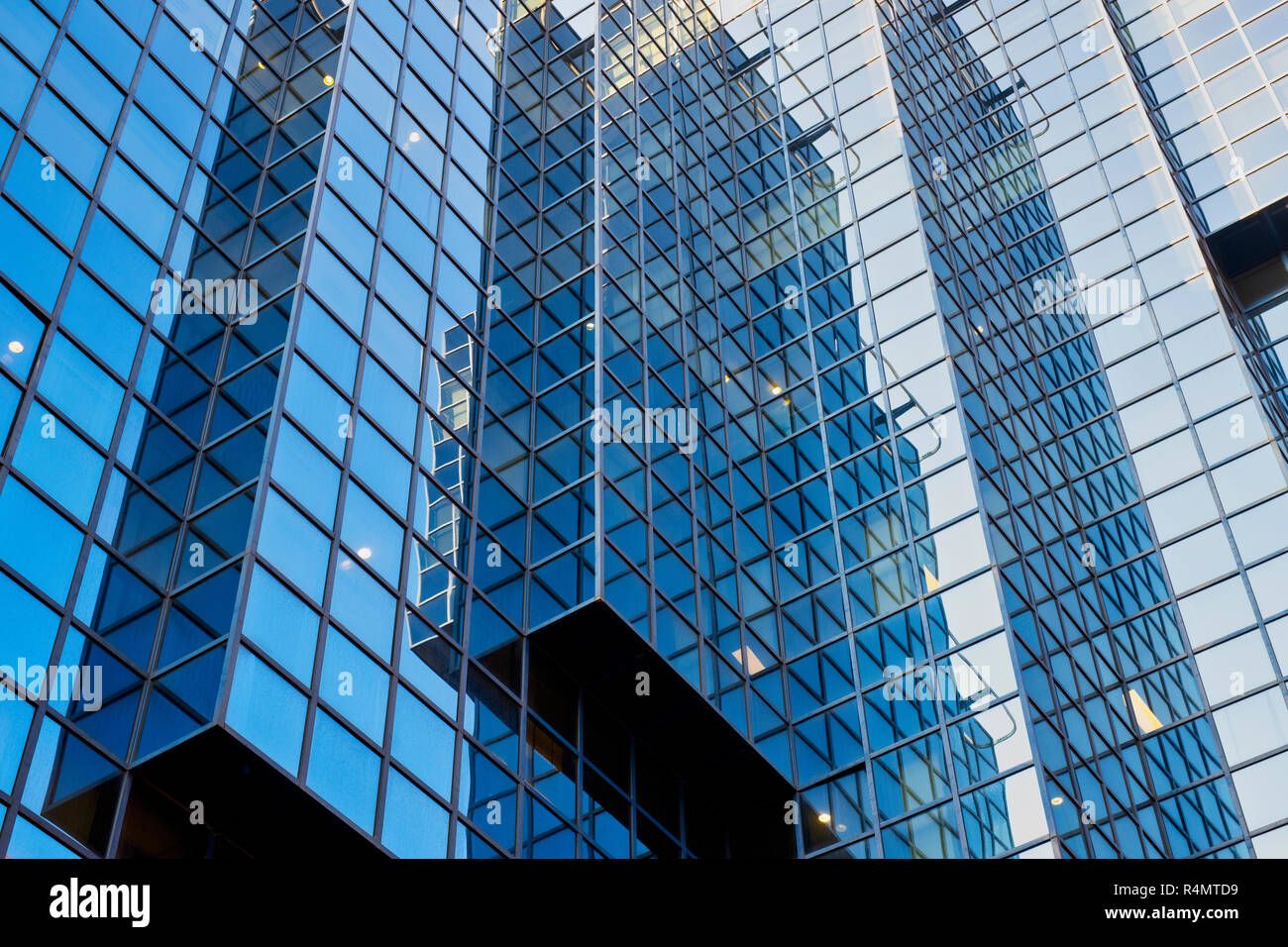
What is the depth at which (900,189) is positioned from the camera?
4316 centimetres

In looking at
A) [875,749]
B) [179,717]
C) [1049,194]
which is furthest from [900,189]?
[179,717]

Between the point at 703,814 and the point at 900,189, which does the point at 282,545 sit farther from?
the point at 900,189

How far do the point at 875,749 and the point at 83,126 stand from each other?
66.2 ft

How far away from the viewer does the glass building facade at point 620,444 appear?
22.5 m

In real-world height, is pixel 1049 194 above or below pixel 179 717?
above

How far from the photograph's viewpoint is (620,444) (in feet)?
106

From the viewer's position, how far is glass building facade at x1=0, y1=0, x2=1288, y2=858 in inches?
885

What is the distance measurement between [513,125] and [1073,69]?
24528mm

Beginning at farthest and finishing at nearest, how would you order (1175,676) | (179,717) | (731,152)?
(731,152), (1175,676), (179,717)
